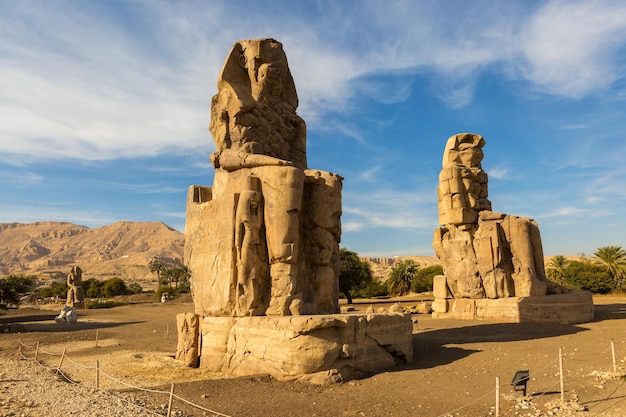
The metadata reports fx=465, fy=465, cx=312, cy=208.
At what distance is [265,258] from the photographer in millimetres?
7359

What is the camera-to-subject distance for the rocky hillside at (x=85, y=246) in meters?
115

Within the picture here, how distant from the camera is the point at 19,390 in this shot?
5.91m

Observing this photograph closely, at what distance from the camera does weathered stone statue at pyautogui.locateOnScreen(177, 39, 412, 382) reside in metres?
6.39

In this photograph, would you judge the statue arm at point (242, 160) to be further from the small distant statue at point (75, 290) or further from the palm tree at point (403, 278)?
the palm tree at point (403, 278)

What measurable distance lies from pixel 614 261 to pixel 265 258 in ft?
84.8

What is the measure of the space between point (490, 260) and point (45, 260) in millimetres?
133666

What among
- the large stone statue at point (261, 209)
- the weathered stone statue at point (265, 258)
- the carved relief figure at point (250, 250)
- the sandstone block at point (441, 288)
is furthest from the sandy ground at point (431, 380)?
the sandstone block at point (441, 288)

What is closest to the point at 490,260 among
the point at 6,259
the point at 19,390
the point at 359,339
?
the point at 359,339

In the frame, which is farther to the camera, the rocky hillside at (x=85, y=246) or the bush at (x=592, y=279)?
the rocky hillside at (x=85, y=246)

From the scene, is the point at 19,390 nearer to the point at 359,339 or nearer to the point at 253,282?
the point at 253,282

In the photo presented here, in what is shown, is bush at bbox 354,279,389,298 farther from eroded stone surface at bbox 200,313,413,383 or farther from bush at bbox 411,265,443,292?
eroded stone surface at bbox 200,313,413,383

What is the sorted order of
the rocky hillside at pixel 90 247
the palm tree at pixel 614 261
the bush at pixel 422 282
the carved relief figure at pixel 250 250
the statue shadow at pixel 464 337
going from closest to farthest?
the carved relief figure at pixel 250 250 → the statue shadow at pixel 464 337 → the palm tree at pixel 614 261 → the bush at pixel 422 282 → the rocky hillside at pixel 90 247

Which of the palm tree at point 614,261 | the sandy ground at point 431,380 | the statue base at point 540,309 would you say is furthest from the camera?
the palm tree at point 614,261

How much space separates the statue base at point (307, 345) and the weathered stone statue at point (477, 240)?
645cm
